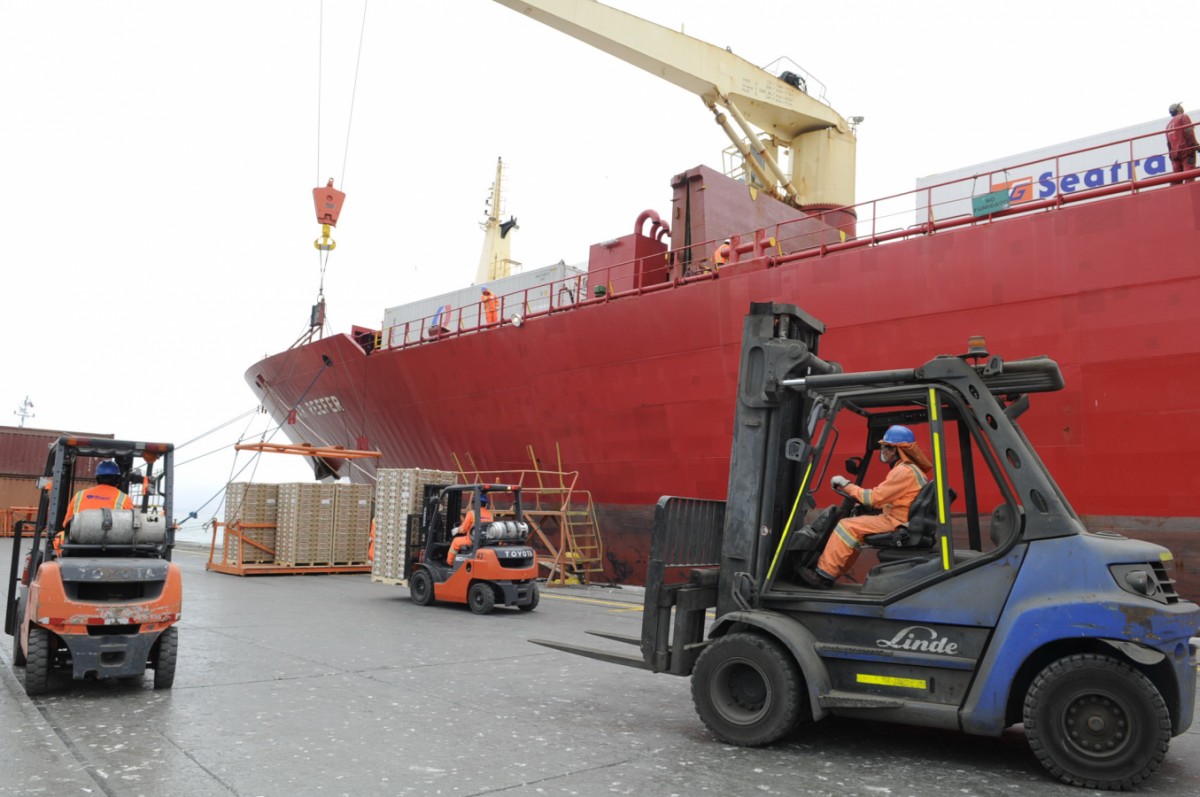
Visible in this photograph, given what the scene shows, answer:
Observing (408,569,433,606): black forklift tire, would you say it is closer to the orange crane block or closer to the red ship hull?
the red ship hull

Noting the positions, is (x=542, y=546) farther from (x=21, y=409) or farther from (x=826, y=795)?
(x=21, y=409)

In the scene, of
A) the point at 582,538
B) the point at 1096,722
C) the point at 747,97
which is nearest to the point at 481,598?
the point at 582,538

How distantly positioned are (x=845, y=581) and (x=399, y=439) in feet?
55.7

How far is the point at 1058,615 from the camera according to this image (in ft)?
13.5

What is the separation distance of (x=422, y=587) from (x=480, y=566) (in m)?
1.38

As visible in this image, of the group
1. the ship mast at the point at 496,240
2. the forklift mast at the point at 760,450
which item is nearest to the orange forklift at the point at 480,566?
the forklift mast at the point at 760,450

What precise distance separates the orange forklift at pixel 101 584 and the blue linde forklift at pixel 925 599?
3.48 metres

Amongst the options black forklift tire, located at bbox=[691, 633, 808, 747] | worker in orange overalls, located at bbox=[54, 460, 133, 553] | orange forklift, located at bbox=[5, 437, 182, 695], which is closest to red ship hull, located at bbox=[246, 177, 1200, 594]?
black forklift tire, located at bbox=[691, 633, 808, 747]

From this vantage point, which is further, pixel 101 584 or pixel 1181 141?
pixel 1181 141

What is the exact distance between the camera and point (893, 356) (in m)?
11.6

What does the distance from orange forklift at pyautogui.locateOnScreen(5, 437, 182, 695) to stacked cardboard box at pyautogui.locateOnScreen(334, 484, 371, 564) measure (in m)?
11.0

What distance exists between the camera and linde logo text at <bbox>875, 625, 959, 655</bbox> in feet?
14.6

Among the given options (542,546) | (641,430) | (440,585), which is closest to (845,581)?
(440,585)

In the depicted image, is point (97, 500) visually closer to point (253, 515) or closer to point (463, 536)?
point (463, 536)
